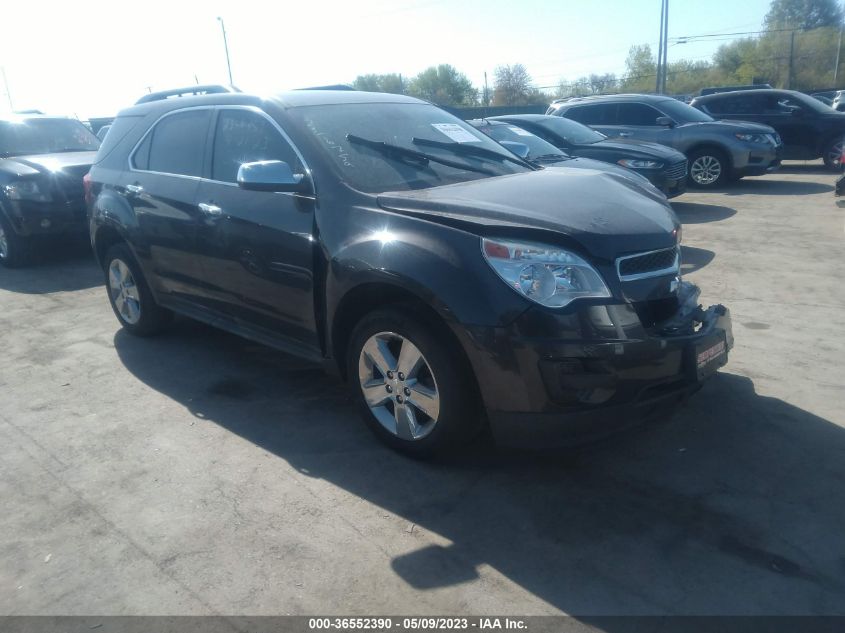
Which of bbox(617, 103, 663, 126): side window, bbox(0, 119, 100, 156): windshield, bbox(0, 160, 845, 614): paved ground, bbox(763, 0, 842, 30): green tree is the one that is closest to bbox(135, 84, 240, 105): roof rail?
bbox(0, 119, 100, 156): windshield

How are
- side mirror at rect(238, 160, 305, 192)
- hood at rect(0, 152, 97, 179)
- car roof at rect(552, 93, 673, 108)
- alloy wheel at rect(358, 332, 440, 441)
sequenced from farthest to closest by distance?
car roof at rect(552, 93, 673, 108), hood at rect(0, 152, 97, 179), side mirror at rect(238, 160, 305, 192), alloy wheel at rect(358, 332, 440, 441)

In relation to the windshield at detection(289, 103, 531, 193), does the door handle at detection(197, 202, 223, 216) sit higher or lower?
lower

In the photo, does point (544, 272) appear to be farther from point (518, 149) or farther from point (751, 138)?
point (751, 138)

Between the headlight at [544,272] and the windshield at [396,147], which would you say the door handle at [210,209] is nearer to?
the windshield at [396,147]

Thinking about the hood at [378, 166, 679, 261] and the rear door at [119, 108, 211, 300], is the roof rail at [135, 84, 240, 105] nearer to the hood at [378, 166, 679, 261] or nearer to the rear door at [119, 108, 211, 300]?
the rear door at [119, 108, 211, 300]

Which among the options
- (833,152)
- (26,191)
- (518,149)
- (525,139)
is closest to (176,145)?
(518,149)

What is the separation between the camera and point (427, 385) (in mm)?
3615

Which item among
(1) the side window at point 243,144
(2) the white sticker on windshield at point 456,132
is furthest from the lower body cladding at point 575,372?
(2) the white sticker on windshield at point 456,132

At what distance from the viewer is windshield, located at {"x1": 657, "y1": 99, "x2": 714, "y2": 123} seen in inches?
513

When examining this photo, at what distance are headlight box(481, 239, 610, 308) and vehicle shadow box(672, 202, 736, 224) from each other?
7.11m

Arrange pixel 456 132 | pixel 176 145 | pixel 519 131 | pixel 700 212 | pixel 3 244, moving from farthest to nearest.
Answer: pixel 700 212 → pixel 519 131 → pixel 3 244 → pixel 176 145 → pixel 456 132

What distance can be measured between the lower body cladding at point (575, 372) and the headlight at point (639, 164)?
7.19m

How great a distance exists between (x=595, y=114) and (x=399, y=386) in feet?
36.1

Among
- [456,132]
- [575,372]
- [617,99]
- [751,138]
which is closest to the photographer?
[575,372]
